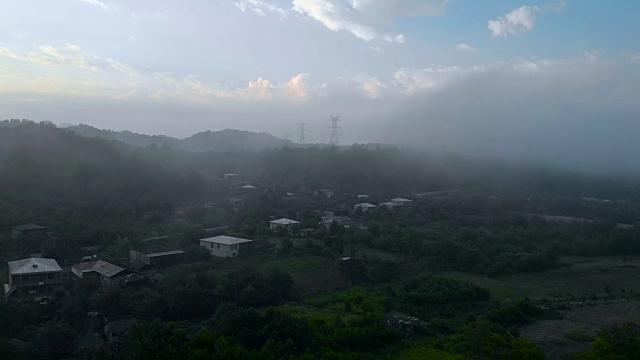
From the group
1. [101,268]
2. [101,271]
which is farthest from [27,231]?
[101,271]

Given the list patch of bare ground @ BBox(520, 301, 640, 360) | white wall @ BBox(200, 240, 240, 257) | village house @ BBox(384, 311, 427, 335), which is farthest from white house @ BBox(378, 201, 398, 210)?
village house @ BBox(384, 311, 427, 335)

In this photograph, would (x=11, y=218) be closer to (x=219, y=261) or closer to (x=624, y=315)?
(x=219, y=261)

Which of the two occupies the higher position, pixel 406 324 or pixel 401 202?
pixel 401 202

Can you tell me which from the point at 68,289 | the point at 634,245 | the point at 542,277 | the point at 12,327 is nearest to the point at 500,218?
the point at 634,245

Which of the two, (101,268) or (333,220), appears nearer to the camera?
(101,268)

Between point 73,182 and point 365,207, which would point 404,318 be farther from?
point 73,182
